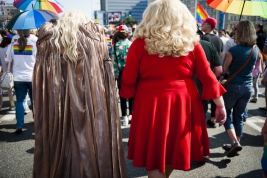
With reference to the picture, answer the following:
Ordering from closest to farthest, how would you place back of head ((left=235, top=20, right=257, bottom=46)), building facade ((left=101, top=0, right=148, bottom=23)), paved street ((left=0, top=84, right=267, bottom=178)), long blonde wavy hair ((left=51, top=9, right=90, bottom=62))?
long blonde wavy hair ((left=51, top=9, right=90, bottom=62)) < paved street ((left=0, top=84, right=267, bottom=178)) < back of head ((left=235, top=20, right=257, bottom=46)) < building facade ((left=101, top=0, right=148, bottom=23))

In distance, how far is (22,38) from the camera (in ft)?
13.3

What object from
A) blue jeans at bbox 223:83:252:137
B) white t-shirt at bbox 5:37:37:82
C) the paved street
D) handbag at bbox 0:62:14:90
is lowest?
the paved street

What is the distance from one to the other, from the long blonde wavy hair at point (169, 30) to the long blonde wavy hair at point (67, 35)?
626 mm

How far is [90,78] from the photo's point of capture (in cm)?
212

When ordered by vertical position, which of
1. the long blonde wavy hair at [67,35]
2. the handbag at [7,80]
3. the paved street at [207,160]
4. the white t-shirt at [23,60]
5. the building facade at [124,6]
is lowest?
the paved street at [207,160]

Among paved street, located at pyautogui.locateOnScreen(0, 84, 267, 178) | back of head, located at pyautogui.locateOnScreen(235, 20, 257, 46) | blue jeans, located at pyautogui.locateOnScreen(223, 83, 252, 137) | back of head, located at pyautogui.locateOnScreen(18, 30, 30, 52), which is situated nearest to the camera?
paved street, located at pyautogui.locateOnScreen(0, 84, 267, 178)

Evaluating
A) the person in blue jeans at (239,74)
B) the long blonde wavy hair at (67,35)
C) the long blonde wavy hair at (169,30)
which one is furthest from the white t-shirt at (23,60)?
the person in blue jeans at (239,74)

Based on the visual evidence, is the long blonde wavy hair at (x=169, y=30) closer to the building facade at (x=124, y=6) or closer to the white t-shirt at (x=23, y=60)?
the white t-shirt at (x=23, y=60)

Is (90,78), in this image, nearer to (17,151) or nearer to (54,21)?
(54,21)

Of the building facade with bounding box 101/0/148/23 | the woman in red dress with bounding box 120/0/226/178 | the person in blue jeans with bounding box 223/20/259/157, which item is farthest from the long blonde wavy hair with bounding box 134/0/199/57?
the building facade with bounding box 101/0/148/23

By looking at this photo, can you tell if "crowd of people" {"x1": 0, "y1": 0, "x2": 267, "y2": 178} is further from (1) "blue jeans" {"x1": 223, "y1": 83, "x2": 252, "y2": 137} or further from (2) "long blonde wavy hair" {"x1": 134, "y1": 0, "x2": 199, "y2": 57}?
(1) "blue jeans" {"x1": 223, "y1": 83, "x2": 252, "y2": 137}

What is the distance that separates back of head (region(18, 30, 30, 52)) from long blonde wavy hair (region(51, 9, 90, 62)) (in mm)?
2361

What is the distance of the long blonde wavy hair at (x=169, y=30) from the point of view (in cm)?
191

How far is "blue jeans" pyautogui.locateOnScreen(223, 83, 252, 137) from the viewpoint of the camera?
3.31 metres
